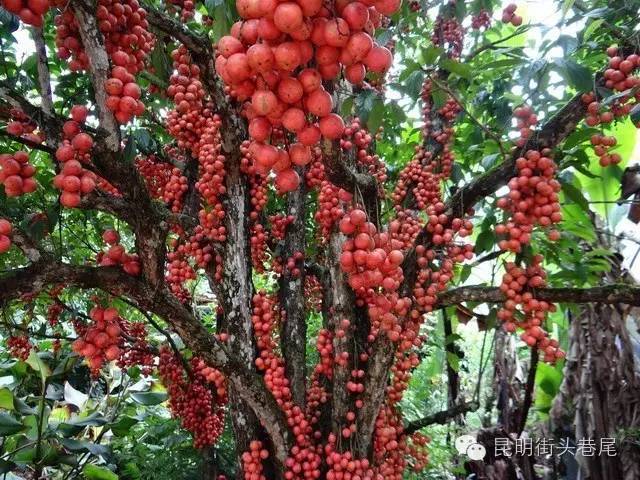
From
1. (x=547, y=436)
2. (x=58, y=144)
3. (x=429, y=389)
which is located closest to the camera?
(x=58, y=144)

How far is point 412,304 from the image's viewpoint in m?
2.54

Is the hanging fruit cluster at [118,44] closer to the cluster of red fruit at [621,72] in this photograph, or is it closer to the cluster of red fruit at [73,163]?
the cluster of red fruit at [73,163]

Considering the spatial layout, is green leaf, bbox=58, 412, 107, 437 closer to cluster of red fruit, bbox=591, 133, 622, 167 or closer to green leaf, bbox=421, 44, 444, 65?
green leaf, bbox=421, 44, 444, 65

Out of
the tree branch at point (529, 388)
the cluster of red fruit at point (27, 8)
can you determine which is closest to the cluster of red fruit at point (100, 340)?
the cluster of red fruit at point (27, 8)

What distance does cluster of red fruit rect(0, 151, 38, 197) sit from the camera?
1.51 m

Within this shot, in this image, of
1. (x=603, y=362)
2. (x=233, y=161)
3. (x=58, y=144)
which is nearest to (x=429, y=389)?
(x=603, y=362)

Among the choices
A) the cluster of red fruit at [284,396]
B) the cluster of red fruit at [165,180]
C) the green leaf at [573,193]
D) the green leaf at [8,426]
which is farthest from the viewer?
the cluster of red fruit at [165,180]

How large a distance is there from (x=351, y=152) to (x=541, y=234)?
1127 millimetres

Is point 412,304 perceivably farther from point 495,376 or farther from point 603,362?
point 495,376

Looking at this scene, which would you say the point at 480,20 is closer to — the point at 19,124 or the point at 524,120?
the point at 524,120

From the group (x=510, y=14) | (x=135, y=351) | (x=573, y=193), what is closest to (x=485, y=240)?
(x=573, y=193)

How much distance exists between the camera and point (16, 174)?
60.5 inches

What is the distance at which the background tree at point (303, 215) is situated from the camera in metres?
1.51

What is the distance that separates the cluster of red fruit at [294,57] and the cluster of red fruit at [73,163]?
0.81m
